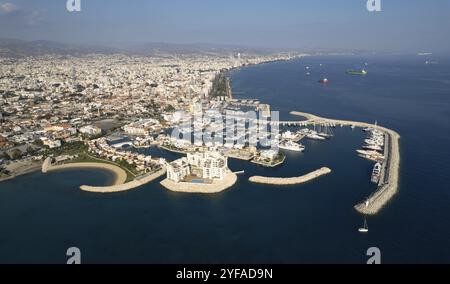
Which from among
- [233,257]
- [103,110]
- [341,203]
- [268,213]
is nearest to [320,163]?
[341,203]

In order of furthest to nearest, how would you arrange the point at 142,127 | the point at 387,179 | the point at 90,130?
1. the point at 142,127
2. the point at 90,130
3. the point at 387,179

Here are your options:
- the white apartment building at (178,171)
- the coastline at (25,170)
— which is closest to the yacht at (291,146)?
the white apartment building at (178,171)

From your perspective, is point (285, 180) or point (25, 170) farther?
point (25, 170)

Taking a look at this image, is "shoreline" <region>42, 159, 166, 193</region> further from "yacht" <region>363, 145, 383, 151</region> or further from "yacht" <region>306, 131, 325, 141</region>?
"yacht" <region>363, 145, 383, 151</region>

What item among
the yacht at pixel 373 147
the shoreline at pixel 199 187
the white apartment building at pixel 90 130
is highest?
the white apartment building at pixel 90 130

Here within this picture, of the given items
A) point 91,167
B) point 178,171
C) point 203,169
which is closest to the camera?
point 178,171

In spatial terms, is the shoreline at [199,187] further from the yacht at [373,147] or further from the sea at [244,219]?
the yacht at [373,147]

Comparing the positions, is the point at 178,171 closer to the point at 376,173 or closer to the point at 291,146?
the point at 291,146

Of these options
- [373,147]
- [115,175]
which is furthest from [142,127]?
[373,147]

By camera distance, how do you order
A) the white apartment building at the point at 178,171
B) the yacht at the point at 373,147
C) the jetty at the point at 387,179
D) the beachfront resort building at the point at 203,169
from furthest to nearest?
the yacht at the point at 373,147, the beachfront resort building at the point at 203,169, the white apartment building at the point at 178,171, the jetty at the point at 387,179
